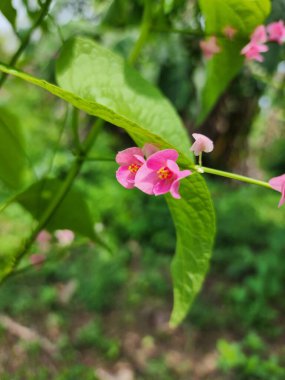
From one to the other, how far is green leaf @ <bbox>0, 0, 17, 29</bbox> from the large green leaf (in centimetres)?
6

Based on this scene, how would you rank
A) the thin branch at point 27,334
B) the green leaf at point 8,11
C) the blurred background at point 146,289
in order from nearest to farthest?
1. the green leaf at point 8,11
2. the blurred background at point 146,289
3. the thin branch at point 27,334

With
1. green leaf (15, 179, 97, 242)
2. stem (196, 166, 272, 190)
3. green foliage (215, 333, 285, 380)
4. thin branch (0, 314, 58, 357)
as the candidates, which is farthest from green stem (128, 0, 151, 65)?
thin branch (0, 314, 58, 357)

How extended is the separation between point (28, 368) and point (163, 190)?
1880 millimetres

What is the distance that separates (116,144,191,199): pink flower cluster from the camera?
32 cm

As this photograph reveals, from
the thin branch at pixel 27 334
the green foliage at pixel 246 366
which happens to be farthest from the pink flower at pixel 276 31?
the thin branch at pixel 27 334

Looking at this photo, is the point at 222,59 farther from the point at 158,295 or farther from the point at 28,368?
the point at 158,295

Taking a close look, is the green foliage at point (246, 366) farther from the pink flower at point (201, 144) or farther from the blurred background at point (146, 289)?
the pink flower at point (201, 144)

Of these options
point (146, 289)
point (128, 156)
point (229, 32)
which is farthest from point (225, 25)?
point (146, 289)

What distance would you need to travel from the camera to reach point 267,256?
2.75 metres

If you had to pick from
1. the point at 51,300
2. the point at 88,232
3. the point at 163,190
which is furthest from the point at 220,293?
the point at 163,190

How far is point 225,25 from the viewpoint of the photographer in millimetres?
505

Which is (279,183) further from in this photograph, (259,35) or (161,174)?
(259,35)

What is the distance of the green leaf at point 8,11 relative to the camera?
42cm

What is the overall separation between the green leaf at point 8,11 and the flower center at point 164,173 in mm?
222
